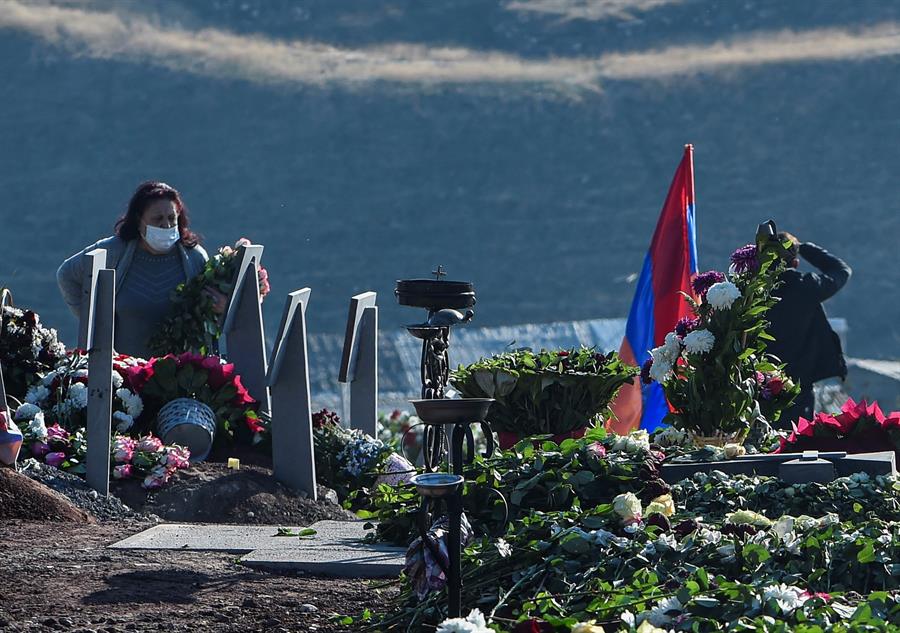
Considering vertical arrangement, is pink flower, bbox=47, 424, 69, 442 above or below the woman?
below

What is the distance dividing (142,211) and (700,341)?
3.86 metres

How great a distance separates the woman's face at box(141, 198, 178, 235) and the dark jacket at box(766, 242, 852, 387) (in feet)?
11.7

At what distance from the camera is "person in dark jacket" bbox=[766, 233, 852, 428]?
8.66m

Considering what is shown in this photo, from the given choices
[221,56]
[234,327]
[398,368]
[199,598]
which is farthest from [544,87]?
[199,598]

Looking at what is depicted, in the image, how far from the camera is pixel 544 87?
6462 cm

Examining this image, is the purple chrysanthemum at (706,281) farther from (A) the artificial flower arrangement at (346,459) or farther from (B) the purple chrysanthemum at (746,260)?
(A) the artificial flower arrangement at (346,459)

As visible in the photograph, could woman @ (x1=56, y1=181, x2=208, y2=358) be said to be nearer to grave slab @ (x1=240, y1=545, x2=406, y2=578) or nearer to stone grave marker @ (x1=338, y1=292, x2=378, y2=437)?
stone grave marker @ (x1=338, y1=292, x2=378, y2=437)

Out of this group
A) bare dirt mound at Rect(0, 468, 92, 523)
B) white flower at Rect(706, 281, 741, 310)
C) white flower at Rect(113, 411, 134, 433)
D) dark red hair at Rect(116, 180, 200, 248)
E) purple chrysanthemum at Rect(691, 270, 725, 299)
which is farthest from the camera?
dark red hair at Rect(116, 180, 200, 248)

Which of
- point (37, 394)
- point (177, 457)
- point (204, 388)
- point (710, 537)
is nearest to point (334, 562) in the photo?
point (710, 537)

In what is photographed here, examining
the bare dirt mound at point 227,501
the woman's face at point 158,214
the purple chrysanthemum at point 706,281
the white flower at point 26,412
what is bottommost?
the bare dirt mound at point 227,501

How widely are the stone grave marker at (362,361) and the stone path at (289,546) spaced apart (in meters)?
2.22

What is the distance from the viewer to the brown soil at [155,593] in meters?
4.13

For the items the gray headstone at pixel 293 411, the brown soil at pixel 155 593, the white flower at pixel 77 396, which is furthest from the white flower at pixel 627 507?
the white flower at pixel 77 396

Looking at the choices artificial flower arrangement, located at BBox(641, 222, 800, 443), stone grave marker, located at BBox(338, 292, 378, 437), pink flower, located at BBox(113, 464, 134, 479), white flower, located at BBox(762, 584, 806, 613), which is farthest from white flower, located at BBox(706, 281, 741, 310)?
pink flower, located at BBox(113, 464, 134, 479)
